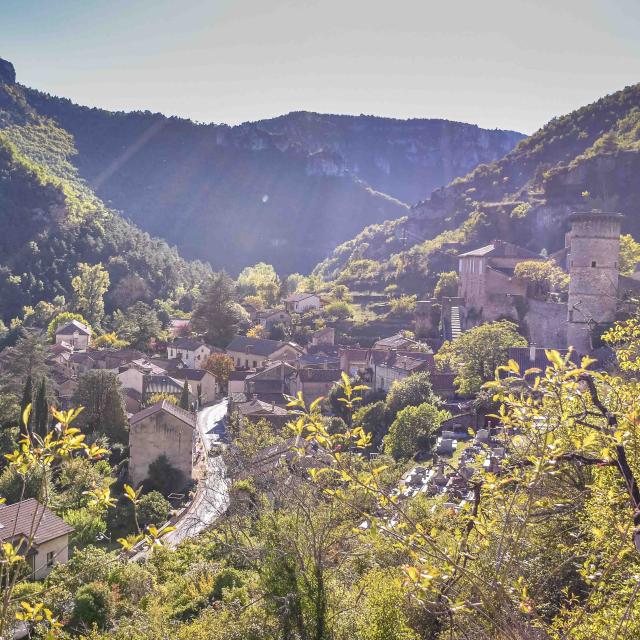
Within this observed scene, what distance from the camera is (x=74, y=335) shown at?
60.8 metres

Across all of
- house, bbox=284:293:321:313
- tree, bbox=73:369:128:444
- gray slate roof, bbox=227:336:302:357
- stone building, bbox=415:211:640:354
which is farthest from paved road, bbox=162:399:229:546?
house, bbox=284:293:321:313

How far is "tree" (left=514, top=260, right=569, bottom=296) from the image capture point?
44594mm

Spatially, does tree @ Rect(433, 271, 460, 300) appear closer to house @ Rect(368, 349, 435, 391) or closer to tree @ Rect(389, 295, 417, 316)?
tree @ Rect(389, 295, 417, 316)

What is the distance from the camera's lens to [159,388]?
1708 inches

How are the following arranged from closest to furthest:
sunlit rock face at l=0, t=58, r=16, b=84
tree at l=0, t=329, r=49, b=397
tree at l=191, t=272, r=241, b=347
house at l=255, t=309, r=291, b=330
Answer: tree at l=0, t=329, r=49, b=397 → tree at l=191, t=272, r=241, b=347 → house at l=255, t=309, r=291, b=330 → sunlit rock face at l=0, t=58, r=16, b=84

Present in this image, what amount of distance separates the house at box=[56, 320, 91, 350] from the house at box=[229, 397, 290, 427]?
28.9 metres

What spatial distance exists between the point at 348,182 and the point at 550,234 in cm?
10195

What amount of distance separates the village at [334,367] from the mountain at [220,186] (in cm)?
7425

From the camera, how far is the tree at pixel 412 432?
85.9 feet

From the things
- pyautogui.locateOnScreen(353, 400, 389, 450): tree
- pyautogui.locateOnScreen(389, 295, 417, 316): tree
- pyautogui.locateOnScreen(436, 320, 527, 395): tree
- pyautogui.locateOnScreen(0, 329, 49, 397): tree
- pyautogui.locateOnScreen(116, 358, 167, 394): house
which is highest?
pyautogui.locateOnScreen(436, 320, 527, 395): tree

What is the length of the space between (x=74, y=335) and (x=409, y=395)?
3943 centimetres

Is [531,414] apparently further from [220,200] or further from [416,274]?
[220,200]

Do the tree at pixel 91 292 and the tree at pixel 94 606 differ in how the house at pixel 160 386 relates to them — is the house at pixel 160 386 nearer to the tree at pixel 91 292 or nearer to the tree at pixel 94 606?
the tree at pixel 94 606

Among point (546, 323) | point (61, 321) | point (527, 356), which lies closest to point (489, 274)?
point (546, 323)
